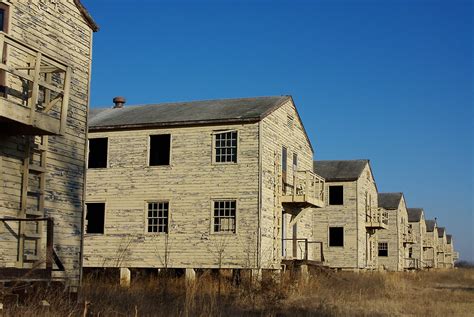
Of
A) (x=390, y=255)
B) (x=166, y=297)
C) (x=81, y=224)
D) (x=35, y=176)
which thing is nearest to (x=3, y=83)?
(x=35, y=176)

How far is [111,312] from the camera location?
43.9 feet

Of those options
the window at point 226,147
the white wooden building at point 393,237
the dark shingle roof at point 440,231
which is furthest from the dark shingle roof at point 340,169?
the dark shingle roof at point 440,231

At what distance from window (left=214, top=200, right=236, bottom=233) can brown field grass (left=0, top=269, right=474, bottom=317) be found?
1.99 meters

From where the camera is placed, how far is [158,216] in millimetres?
28859

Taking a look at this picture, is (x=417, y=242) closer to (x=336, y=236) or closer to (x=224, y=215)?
(x=336, y=236)

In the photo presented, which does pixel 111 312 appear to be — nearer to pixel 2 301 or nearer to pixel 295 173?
pixel 2 301

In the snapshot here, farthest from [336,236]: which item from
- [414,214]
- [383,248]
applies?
[414,214]

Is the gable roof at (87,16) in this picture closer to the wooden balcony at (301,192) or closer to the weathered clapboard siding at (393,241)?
the wooden balcony at (301,192)

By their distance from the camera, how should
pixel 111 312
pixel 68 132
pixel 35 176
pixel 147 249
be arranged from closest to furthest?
pixel 111 312, pixel 35 176, pixel 68 132, pixel 147 249

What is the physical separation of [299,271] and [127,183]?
8.84m

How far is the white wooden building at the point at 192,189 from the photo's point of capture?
91.1 feet

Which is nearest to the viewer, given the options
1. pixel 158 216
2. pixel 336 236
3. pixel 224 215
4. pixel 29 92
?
pixel 29 92

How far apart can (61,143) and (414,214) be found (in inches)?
2569

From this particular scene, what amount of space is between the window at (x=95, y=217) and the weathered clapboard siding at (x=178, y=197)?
29cm
